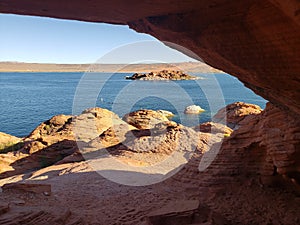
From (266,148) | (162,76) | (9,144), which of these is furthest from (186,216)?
(162,76)

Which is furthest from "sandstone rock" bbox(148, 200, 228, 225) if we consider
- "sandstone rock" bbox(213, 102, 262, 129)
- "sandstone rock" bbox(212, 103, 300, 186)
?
"sandstone rock" bbox(213, 102, 262, 129)

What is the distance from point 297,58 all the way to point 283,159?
4.28 metres

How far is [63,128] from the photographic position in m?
24.2

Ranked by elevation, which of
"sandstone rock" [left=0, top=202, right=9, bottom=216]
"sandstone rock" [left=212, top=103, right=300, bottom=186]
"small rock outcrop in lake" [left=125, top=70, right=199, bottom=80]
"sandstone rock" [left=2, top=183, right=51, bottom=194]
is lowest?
"sandstone rock" [left=2, top=183, right=51, bottom=194]

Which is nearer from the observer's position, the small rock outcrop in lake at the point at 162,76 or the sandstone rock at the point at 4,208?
the sandstone rock at the point at 4,208

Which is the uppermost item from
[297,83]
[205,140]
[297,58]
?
[297,58]

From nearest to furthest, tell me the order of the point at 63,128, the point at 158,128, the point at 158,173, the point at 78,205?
the point at 78,205 → the point at 158,173 → the point at 158,128 → the point at 63,128

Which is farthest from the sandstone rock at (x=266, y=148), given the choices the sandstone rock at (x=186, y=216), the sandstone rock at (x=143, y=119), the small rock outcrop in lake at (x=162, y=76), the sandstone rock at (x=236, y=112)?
the small rock outcrop in lake at (x=162, y=76)

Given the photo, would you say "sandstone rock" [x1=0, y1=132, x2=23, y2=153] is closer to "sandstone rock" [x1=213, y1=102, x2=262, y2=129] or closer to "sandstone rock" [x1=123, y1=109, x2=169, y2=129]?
"sandstone rock" [x1=123, y1=109, x2=169, y2=129]

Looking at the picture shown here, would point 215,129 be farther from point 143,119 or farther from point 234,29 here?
point 234,29

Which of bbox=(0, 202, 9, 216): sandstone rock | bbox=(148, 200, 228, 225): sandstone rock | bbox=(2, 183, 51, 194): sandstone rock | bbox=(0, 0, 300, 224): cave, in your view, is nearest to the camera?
bbox=(0, 0, 300, 224): cave

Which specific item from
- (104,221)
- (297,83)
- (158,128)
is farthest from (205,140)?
(297,83)

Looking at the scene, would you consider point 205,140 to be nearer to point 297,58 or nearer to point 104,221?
point 104,221

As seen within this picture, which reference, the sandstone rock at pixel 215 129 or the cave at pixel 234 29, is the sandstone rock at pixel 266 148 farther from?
the sandstone rock at pixel 215 129
